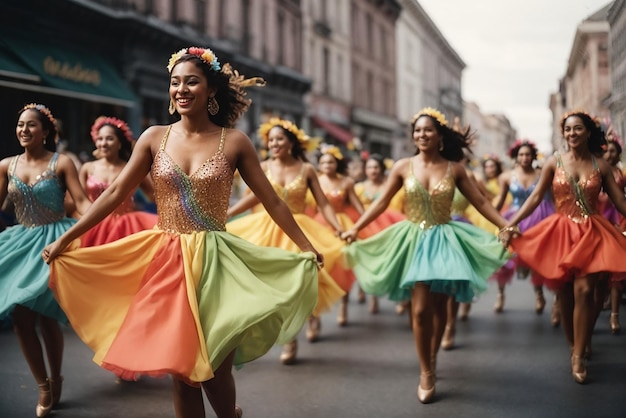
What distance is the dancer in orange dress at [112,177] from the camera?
273 inches

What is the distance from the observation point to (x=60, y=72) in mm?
15883

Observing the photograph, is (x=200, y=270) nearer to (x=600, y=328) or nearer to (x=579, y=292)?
(x=579, y=292)

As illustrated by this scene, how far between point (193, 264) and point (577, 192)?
371 centimetres

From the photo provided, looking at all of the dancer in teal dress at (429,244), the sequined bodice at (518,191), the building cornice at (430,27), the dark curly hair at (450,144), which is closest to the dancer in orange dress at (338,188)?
the sequined bodice at (518,191)

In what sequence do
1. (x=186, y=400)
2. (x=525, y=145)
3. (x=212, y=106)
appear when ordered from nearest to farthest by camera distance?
(x=186, y=400)
(x=212, y=106)
(x=525, y=145)

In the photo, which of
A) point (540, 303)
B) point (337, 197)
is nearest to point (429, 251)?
point (337, 197)

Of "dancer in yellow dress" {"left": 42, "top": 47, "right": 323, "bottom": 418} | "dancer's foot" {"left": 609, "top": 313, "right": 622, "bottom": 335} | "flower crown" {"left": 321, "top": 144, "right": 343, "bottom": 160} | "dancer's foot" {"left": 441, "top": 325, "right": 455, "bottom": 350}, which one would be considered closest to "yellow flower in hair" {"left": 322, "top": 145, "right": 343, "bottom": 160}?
"flower crown" {"left": 321, "top": 144, "right": 343, "bottom": 160}

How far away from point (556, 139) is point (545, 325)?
252 cm

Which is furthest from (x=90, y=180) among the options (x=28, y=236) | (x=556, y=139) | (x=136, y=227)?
(x=556, y=139)

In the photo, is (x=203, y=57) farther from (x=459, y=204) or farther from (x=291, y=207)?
(x=459, y=204)

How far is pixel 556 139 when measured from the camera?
24.9 ft

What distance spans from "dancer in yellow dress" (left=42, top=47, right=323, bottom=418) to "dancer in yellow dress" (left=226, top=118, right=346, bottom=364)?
2.46 m

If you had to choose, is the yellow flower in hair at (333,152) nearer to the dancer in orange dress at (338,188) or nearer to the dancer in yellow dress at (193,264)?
the dancer in orange dress at (338,188)

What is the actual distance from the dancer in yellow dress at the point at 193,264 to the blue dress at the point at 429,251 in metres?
1.77
